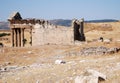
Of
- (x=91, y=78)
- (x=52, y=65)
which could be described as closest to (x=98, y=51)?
(x=52, y=65)

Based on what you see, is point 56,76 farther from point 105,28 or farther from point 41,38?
point 105,28

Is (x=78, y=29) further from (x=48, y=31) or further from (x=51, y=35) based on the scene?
(x=48, y=31)

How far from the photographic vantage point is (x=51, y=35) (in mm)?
42125

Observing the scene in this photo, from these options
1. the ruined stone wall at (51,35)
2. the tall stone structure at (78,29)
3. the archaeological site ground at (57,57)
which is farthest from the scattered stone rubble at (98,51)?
the tall stone structure at (78,29)

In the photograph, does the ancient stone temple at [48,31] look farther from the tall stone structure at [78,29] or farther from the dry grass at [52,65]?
the dry grass at [52,65]

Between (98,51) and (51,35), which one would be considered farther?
(51,35)

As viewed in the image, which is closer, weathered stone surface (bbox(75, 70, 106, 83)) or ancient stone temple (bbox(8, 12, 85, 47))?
weathered stone surface (bbox(75, 70, 106, 83))

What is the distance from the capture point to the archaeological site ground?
57.5 ft

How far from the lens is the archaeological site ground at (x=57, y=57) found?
17513 mm

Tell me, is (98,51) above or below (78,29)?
below

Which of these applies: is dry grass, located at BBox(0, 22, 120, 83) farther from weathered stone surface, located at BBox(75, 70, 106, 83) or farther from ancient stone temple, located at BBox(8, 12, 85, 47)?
ancient stone temple, located at BBox(8, 12, 85, 47)

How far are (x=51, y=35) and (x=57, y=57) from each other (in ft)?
42.4

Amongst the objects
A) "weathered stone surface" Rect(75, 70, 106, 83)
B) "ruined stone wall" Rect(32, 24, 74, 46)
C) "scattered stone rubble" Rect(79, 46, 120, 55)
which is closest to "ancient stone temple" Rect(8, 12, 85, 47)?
"ruined stone wall" Rect(32, 24, 74, 46)

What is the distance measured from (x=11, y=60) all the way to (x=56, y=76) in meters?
13.3
